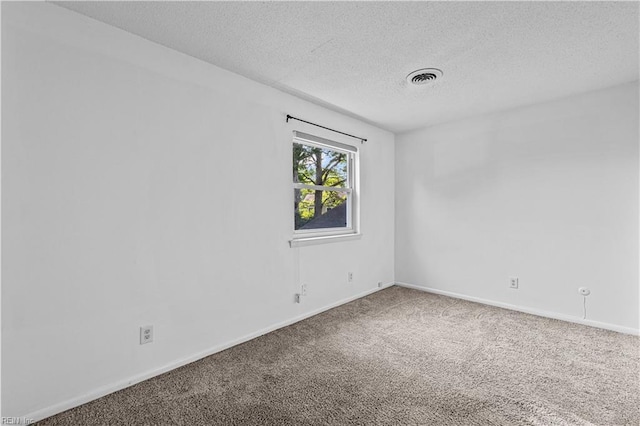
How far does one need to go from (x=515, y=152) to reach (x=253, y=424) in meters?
3.58

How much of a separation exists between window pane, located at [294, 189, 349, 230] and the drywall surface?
3.76ft

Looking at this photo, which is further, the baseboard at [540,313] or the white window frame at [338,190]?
→ the white window frame at [338,190]

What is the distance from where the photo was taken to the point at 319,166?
3.58 meters

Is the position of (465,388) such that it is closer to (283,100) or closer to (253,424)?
(253,424)

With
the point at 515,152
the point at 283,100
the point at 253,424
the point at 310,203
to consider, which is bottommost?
the point at 253,424

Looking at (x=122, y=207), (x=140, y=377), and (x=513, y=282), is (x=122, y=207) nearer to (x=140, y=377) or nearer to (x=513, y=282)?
(x=140, y=377)

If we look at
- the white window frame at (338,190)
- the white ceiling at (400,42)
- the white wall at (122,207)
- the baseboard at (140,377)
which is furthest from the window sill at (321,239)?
the white ceiling at (400,42)

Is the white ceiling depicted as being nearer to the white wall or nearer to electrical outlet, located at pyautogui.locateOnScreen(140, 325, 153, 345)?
the white wall

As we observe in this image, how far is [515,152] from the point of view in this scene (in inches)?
134

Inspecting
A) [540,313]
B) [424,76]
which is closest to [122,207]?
Answer: [424,76]

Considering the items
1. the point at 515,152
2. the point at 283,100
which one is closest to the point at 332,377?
the point at 283,100

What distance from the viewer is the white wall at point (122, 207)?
5.32ft

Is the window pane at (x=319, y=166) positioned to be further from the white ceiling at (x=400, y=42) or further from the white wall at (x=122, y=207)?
the white ceiling at (x=400, y=42)

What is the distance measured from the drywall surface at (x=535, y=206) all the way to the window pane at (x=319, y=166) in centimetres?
113
